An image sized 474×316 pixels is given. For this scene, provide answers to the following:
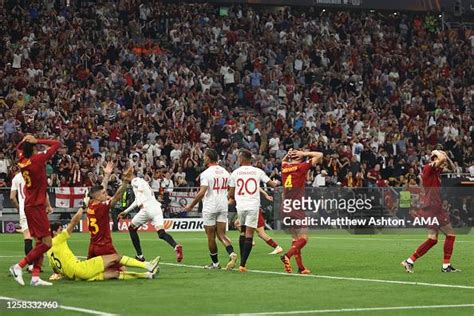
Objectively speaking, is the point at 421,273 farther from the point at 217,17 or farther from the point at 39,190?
the point at 217,17

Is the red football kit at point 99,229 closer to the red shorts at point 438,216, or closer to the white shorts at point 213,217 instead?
the white shorts at point 213,217

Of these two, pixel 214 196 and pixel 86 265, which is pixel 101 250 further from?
pixel 214 196

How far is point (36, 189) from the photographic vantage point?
16359mm

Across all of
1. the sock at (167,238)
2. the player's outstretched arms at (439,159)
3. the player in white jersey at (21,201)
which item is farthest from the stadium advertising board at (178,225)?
the player's outstretched arms at (439,159)

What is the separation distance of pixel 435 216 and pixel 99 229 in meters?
6.43

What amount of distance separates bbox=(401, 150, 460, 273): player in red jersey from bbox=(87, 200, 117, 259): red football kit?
18.7 feet

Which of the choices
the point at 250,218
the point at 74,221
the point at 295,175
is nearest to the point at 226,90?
the point at 295,175

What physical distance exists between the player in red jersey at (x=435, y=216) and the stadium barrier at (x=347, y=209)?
1783 centimetres

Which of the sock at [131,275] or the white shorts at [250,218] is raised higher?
the white shorts at [250,218]

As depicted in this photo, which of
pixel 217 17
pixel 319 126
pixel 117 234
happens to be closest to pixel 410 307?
pixel 117 234

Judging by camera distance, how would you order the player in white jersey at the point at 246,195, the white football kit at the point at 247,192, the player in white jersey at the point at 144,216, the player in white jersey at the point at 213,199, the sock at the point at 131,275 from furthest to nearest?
the player in white jersey at the point at 144,216
the player in white jersey at the point at 213,199
the white football kit at the point at 247,192
the player in white jersey at the point at 246,195
the sock at the point at 131,275

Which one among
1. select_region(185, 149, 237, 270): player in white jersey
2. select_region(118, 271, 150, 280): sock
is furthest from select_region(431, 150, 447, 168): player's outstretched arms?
select_region(118, 271, 150, 280): sock

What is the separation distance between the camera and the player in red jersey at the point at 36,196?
16.2m

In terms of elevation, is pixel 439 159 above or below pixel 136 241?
above
